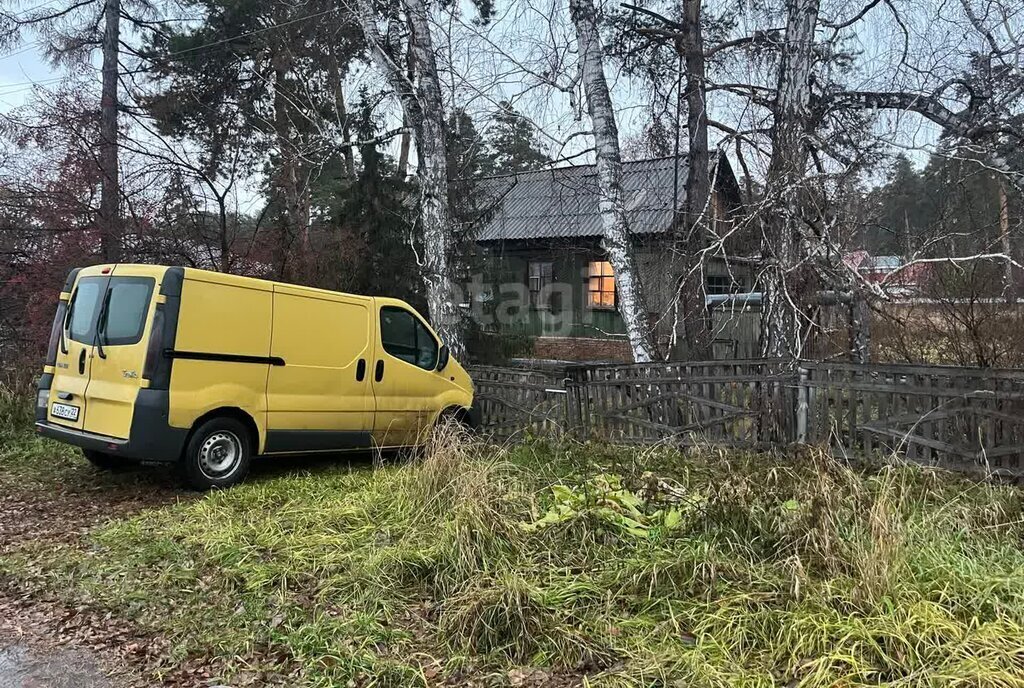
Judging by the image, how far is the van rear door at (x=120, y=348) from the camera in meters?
5.66

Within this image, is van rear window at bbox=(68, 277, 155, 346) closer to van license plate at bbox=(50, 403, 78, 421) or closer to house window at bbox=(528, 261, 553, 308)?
van license plate at bbox=(50, 403, 78, 421)

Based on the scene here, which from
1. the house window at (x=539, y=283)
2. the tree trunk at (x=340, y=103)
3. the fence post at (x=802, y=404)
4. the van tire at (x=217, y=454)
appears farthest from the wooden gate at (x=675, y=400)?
the house window at (x=539, y=283)

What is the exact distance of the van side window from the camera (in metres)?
7.60

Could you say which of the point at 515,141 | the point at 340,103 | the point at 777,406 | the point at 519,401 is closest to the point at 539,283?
the point at 340,103

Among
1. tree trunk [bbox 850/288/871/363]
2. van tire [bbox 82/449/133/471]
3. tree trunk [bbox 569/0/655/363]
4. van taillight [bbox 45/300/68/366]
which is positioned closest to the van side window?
tree trunk [bbox 569/0/655/363]

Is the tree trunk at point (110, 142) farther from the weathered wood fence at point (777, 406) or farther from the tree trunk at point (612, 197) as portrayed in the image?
the tree trunk at point (612, 197)

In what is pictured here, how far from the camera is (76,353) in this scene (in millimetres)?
6098

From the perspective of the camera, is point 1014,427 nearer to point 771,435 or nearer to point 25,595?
point 771,435

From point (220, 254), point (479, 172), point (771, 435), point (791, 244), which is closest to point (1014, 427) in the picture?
point (771, 435)

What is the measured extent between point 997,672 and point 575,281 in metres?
18.4

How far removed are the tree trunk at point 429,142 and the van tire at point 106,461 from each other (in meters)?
4.09

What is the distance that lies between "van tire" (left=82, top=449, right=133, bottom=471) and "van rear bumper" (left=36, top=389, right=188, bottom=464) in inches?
36.9

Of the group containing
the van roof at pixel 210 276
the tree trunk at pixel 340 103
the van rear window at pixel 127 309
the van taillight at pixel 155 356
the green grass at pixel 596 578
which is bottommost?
the green grass at pixel 596 578

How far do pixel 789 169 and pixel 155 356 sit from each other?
6565 mm
